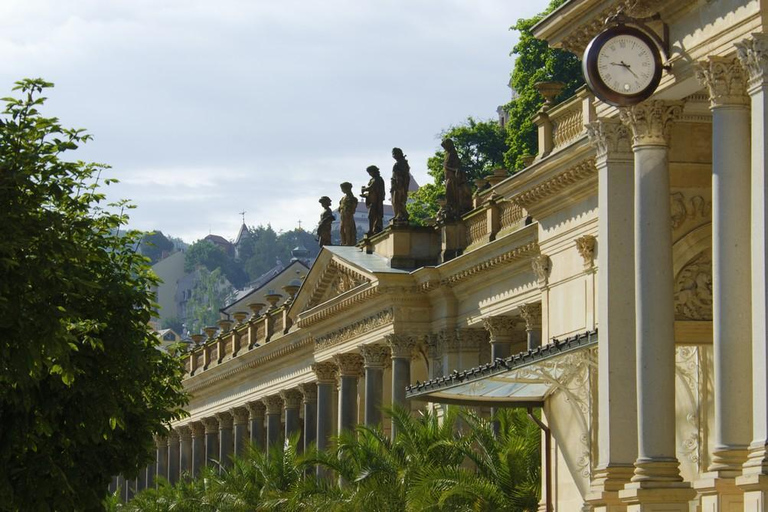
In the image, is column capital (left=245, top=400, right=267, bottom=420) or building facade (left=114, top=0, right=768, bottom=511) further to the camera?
column capital (left=245, top=400, right=267, bottom=420)

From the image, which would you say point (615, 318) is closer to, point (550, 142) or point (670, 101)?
point (670, 101)

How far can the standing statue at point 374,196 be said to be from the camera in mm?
63031

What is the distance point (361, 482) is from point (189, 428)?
52.8 metres

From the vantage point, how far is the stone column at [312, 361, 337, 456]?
6781 cm

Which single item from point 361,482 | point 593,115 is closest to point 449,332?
point 361,482

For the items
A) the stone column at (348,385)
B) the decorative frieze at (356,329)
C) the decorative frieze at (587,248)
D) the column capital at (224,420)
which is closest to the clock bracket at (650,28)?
the decorative frieze at (587,248)

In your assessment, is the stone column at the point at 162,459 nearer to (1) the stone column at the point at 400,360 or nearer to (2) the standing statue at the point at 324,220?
(2) the standing statue at the point at 324,220

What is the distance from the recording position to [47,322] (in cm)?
2562

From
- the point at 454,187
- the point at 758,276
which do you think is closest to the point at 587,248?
the point at 758,276

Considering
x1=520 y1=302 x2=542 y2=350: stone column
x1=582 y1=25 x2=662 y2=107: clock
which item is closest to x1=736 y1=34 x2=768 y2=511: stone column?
x1=582 y1=25 x2=662 y2=107: clock

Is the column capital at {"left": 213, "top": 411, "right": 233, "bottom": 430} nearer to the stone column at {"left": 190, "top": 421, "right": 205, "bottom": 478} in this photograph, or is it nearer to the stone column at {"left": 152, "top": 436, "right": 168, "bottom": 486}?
the stone column at {"left": 190, "top": 421, "right": 205, "bottom": 478}

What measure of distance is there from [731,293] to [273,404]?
5461 centimetres

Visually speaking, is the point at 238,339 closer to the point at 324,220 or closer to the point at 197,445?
the point at 197,445

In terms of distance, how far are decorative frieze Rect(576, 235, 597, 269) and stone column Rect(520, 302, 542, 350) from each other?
807 cm
